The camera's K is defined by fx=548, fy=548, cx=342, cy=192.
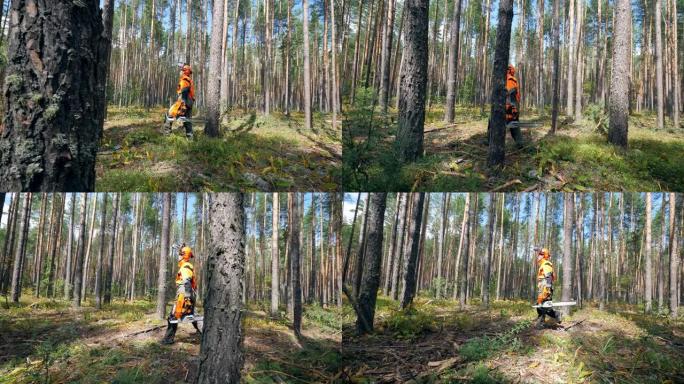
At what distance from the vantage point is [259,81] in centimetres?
499

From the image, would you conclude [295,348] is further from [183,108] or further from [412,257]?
[183,108]

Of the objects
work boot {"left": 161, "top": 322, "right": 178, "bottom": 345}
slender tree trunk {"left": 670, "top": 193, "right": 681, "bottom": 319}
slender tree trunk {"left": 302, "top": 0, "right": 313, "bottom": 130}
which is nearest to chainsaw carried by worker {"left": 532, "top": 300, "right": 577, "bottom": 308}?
slender tree trunk {"left": 670, "top": 193, "right": 681, "bottom": 319}

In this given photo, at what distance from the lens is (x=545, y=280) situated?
223 inches

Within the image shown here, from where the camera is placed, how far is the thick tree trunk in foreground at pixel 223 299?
5.72 m

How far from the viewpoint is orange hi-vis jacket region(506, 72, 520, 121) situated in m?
5.07

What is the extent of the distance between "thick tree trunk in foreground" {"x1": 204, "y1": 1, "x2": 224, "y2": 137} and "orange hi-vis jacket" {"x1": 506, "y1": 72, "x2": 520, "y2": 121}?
264 centimetres

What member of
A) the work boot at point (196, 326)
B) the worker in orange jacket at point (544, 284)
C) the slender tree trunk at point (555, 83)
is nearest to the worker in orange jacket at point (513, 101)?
the slender tree trunk at point (555, 83)

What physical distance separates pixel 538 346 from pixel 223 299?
11.0ft

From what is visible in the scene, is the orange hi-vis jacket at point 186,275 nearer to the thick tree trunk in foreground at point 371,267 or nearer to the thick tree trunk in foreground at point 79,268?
the thick tree trunk in foreground at point 79,268

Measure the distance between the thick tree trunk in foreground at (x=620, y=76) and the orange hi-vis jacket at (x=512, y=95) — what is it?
90 centimetres

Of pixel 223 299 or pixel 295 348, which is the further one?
pixel 295 348

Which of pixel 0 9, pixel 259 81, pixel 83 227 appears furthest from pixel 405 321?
pixel 0 9

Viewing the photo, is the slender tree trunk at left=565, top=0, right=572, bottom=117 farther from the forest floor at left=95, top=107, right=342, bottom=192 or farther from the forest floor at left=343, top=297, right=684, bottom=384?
the forest floor at left=95, top=107, right=342, bottom=192

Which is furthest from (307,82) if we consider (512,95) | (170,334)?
(170,334)
